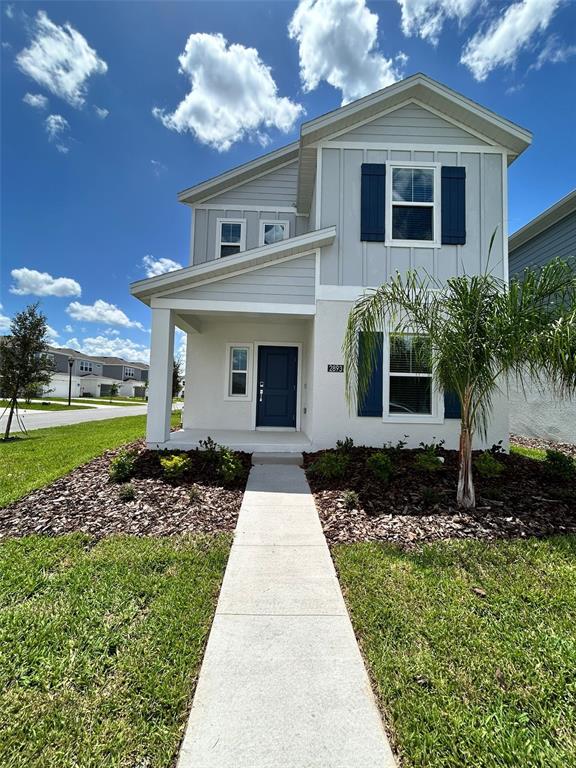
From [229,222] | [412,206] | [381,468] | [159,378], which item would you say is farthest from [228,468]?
[229,222]

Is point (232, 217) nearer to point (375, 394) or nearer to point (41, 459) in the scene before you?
point (375, 394)

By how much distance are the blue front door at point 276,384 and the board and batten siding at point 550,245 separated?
20.4ft

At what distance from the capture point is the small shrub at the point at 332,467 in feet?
18.3

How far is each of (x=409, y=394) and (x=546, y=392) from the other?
5.15 metres

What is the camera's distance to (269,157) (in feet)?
32.6

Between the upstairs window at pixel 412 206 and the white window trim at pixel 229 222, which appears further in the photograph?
the white window trim at pixel 229 222

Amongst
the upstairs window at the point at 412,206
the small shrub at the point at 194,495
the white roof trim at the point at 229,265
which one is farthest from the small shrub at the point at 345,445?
the upstairs window at the point at 412,206

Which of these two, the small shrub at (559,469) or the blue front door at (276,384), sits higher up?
the blue front door at (276,384)

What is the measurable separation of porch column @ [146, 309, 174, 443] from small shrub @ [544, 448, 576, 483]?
673 centimetres

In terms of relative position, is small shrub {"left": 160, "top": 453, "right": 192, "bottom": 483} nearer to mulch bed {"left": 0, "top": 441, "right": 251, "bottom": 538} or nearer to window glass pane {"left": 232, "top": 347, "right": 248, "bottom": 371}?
mulch bed {"left": 0, "top": 441, "right": 251, "bottom": 538}

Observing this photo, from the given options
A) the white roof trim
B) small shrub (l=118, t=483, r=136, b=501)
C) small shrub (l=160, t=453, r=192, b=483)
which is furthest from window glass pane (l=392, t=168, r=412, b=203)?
small shrub (l=118, t=483, r=136, b=501)

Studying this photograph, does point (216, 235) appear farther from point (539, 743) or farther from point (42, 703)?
point (539, 743)

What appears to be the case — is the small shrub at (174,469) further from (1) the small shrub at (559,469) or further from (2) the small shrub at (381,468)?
(1) the small shrub at (559,469)

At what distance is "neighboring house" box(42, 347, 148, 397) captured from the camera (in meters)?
43.7
